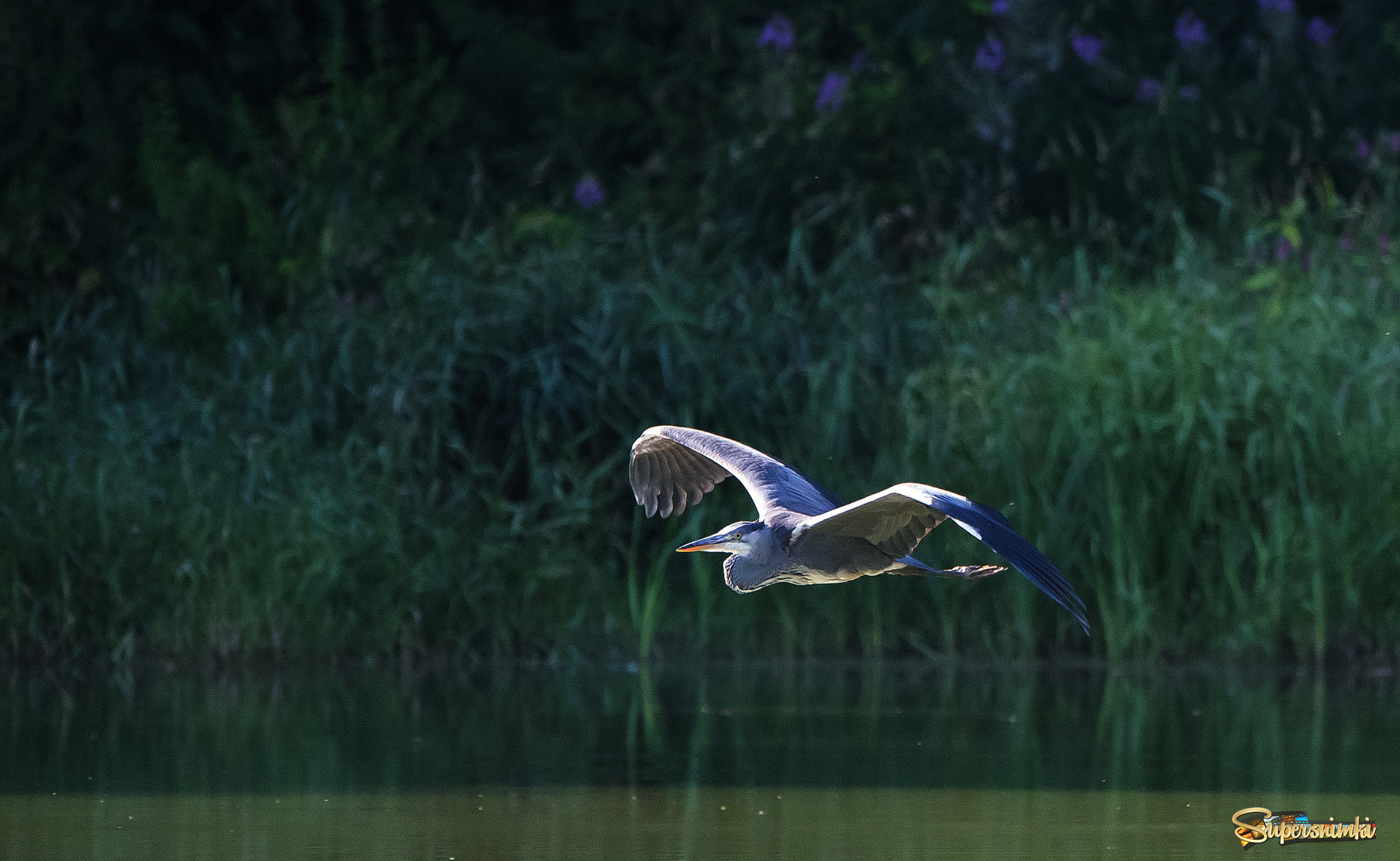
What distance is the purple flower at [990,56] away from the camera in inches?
487

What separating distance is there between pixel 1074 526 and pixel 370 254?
13.4 feet

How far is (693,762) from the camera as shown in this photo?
7.16m

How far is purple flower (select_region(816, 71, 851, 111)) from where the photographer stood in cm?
1206

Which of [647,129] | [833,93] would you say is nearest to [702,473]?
[833,93]

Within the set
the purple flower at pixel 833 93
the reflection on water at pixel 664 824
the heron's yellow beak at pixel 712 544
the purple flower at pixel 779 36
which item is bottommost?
the reflection on water at pixel 664 824

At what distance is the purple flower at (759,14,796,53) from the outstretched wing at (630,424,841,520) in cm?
541

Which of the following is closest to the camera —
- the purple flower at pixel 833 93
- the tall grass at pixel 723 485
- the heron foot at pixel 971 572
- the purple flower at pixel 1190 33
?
the heron foot at pixel 971 572

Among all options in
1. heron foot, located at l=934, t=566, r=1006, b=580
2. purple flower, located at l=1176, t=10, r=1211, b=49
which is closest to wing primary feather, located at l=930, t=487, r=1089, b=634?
heron foot, located at l=934, t=566, r=1006, b=580

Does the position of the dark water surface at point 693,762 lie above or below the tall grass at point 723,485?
below

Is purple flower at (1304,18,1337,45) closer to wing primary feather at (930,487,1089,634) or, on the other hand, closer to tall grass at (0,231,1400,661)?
tall grass at (0,231,1400,661)

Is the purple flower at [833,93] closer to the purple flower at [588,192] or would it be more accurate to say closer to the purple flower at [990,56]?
the purple flower at [990,56]

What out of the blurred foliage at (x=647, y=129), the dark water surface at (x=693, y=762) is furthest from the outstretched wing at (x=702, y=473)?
the blurred foliage at (x=647, y=129)

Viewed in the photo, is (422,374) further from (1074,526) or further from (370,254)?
(1074,526)

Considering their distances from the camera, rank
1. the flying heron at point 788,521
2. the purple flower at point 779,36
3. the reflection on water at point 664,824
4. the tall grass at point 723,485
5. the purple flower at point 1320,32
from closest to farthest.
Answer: the reflection on water at point 664,824, the flying heron at point 788,521, the tall grass at point 723,485, the purple flower at point 779,36, the purple flower at point 1320,32
